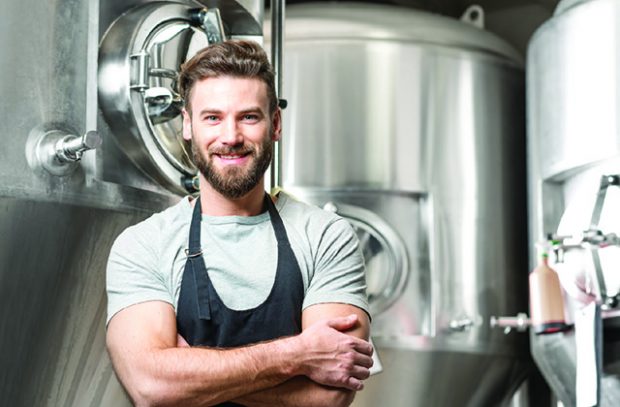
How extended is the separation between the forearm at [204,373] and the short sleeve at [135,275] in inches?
5.2

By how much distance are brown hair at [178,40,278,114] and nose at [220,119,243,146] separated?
0.38 ft

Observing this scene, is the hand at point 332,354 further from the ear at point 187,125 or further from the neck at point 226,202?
the ear at point 187,125

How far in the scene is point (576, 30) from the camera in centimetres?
362

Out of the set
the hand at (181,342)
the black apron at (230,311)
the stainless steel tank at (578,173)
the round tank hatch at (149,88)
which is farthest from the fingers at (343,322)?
the stainless steel tank at (578,173)

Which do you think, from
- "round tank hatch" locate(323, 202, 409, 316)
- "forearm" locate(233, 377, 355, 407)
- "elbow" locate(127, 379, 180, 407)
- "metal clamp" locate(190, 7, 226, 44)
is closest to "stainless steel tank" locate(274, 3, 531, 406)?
"round tank hatch" locate(323, 202, 409, 316)

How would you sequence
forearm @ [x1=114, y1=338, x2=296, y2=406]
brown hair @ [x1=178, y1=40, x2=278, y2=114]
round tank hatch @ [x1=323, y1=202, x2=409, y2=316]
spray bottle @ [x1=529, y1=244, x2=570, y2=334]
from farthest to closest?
round tank hatch @ [x1=323, y1=202, x2=409, y2=316] < spray bottle @ [x1=529, y1=244, x2=570, y2=334] < brown hair @ [x1=178, y1=40, x2=278, y2=114] < forearm @ [x1=114, y1=338, x2=296, y2=406]

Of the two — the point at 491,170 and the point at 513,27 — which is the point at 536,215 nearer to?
the point at 491,170

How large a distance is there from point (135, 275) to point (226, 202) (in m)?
0.25

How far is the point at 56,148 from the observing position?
2.18 meters

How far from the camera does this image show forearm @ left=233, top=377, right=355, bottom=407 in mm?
1990

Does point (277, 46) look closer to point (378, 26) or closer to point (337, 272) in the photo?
point (337, 272)

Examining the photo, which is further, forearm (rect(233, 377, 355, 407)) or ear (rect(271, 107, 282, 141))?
ear (rect(271, 107, 282, 141))

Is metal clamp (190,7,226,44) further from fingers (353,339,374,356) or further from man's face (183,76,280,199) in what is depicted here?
fingers (353,339,374,356)

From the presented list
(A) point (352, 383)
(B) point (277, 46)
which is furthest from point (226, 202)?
(B) point (277, 46)
